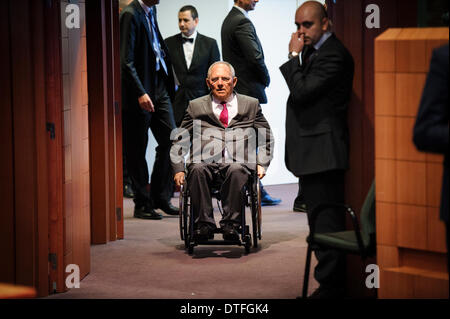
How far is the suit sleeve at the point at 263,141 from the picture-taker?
5.79 metres

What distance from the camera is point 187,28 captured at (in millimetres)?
7762

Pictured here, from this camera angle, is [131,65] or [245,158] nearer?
[245,158]

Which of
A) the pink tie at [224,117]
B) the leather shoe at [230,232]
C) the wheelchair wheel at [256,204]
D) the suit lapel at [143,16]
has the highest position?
the suit lapel at [143,16]

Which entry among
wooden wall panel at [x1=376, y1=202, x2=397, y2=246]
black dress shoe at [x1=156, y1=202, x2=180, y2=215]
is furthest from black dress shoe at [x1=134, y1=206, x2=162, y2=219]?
wooden wall panel at [x1=376, y1=202, x2=397, y2=246]

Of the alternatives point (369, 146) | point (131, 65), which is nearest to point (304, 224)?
point (131, 65)

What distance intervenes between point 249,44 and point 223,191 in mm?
2061

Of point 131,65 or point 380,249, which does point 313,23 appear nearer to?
point 380,249

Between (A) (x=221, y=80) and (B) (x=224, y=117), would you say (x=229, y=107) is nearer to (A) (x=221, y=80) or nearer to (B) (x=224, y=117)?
(B) (x=224, y=117)

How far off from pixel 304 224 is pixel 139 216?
57.8 inches

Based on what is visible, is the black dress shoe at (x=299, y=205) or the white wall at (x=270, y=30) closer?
the black dress shoe at (x=299, y=205)

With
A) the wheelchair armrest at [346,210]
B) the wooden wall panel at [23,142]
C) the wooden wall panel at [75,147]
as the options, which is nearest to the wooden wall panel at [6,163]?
the wooden wall panel at [23,142]

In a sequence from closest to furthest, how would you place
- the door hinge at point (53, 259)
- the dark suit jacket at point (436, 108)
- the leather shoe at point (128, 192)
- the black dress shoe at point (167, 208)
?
the dark suit jacket at point (436, 108), the door hinge at point (53, 259), the black dress shoe at point (167, 208), the leather shoe at point (128, 192)

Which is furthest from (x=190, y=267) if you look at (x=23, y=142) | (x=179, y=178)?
(x=23, y=142)

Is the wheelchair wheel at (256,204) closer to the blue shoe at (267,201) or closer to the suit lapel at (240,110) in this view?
the suit lapel at (240,110)
